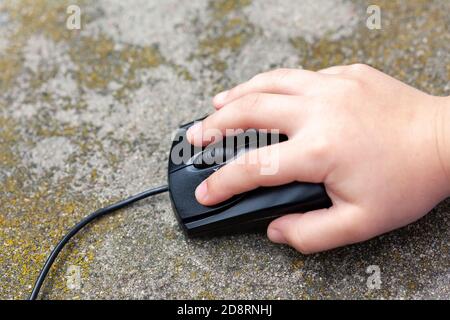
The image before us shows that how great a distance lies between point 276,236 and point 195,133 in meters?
0.21

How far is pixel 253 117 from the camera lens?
0.84 m

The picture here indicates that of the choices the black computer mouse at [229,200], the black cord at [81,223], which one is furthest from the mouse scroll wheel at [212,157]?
the black cord at [81,223]

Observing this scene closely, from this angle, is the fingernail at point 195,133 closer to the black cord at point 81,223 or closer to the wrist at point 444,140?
the black cord at point 81,223

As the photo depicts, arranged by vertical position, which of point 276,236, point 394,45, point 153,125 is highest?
point 394,45

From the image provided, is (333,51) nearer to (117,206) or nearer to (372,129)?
(372,129)

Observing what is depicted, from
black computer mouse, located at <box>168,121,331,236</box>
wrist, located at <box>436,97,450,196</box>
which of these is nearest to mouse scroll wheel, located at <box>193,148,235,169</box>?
black computer mouse, located at <box>168,121,331,236</box>

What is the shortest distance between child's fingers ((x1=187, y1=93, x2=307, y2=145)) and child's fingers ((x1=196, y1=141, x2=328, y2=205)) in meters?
0.05

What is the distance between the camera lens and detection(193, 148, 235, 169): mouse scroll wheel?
848 millimetres

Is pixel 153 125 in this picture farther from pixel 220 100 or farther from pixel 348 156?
pixel 348 156

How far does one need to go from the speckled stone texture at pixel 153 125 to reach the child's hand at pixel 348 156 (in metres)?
0.07

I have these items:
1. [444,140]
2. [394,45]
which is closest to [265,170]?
[444,140]

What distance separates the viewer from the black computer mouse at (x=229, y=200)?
80cm

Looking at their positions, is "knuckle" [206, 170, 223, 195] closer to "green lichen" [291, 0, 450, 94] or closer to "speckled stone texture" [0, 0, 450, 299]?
"speckled stone texture" [0, 0, 450, 299]

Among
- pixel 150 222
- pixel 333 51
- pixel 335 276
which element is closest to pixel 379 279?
pixel 335 276
